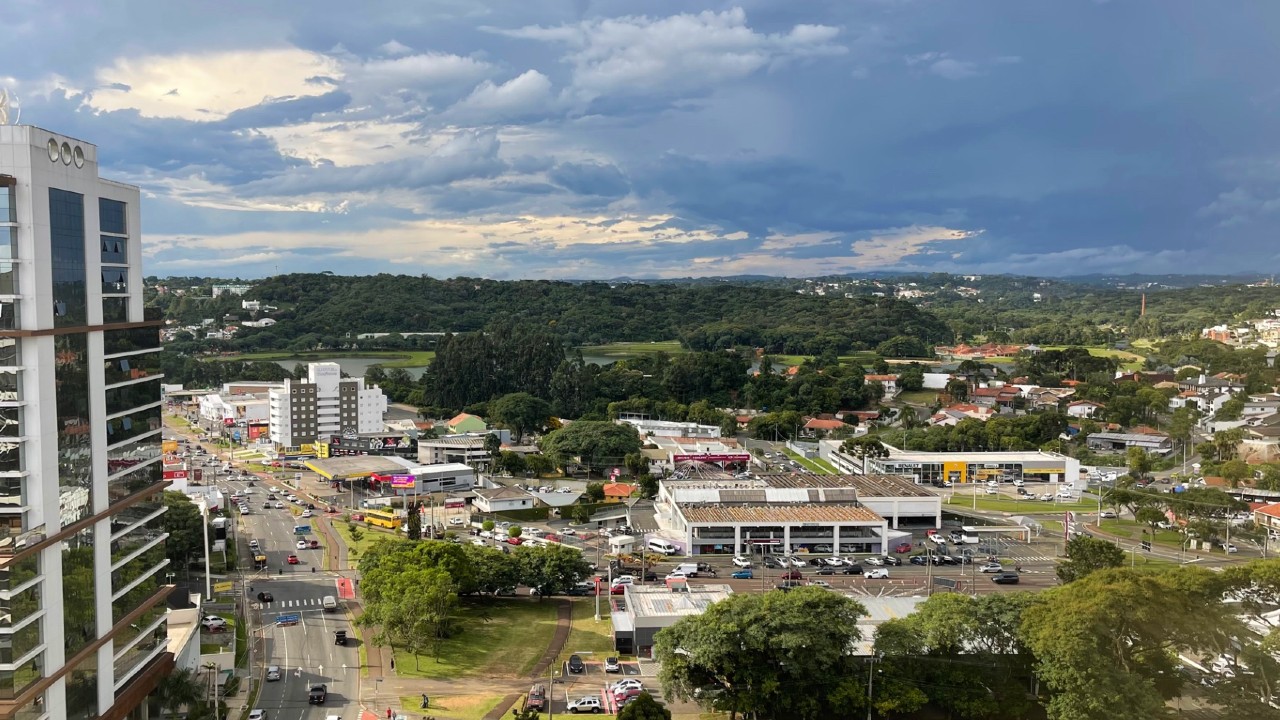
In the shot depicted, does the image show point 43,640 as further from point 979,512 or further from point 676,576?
point 979,512

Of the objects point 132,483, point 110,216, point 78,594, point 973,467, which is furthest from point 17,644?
point 973,467

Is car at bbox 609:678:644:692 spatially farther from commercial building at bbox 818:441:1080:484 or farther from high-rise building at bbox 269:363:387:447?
high-rise building at bbox 269:363:387:447

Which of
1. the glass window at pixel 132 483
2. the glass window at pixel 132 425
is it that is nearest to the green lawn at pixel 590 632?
the glass window at pixel 132 483

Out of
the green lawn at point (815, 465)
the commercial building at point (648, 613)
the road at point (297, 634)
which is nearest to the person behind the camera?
the road at point (297, 634)

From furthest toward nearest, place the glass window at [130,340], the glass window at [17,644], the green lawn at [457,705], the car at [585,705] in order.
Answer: the car at [585,705] → the green lawn at [457,705] → the glass window at [130,340] → the glass window at [17,644]

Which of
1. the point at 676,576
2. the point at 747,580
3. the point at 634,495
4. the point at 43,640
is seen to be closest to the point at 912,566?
the point at 747,580

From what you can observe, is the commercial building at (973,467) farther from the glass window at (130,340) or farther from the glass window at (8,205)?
the glass window at (8,205)

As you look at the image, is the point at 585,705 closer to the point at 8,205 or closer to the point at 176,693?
the point at 176,693
